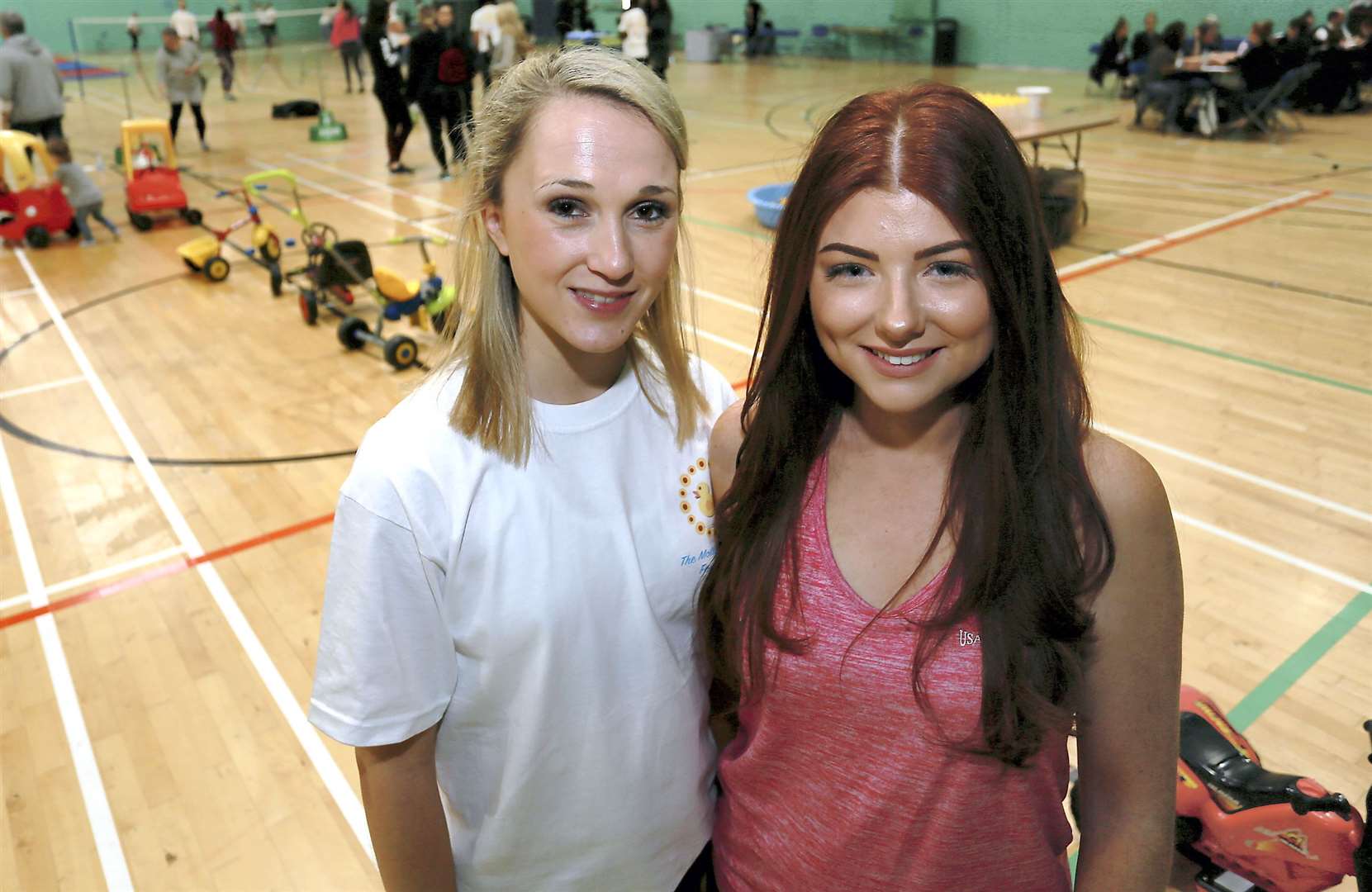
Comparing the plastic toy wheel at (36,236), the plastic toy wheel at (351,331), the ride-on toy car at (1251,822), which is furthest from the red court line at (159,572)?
A: the plastic toy wheel at (36,236)

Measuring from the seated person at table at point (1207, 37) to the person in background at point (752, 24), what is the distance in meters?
11.0

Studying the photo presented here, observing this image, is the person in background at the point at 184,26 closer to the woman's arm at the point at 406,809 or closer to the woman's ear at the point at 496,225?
the woman's ear at the point at 496,225

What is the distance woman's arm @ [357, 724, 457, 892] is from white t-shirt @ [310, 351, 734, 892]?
5 cm

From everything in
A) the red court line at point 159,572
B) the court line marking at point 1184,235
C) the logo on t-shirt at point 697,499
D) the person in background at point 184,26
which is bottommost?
the red court line at point 159,572

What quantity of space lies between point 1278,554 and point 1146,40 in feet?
41.7

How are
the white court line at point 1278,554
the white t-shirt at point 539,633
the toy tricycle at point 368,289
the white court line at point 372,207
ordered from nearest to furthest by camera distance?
the white t-shirt at point 539,633, the white court line at point 1278,554, the toy tricycle at point 368,289, the white court line at point 372,207

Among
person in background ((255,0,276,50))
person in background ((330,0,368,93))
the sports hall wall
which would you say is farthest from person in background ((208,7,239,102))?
person in background ((255,0,276,50))

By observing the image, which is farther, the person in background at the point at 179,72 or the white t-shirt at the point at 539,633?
the person in background at the point at 179,72

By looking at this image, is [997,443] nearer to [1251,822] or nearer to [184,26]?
[1251,822]

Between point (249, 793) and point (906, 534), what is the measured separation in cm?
252

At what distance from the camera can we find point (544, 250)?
135cm

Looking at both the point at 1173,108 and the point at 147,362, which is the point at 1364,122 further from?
the point at 147,362

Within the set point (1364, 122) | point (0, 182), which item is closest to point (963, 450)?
point (0, 182)

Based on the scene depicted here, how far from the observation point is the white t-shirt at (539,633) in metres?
1.30
